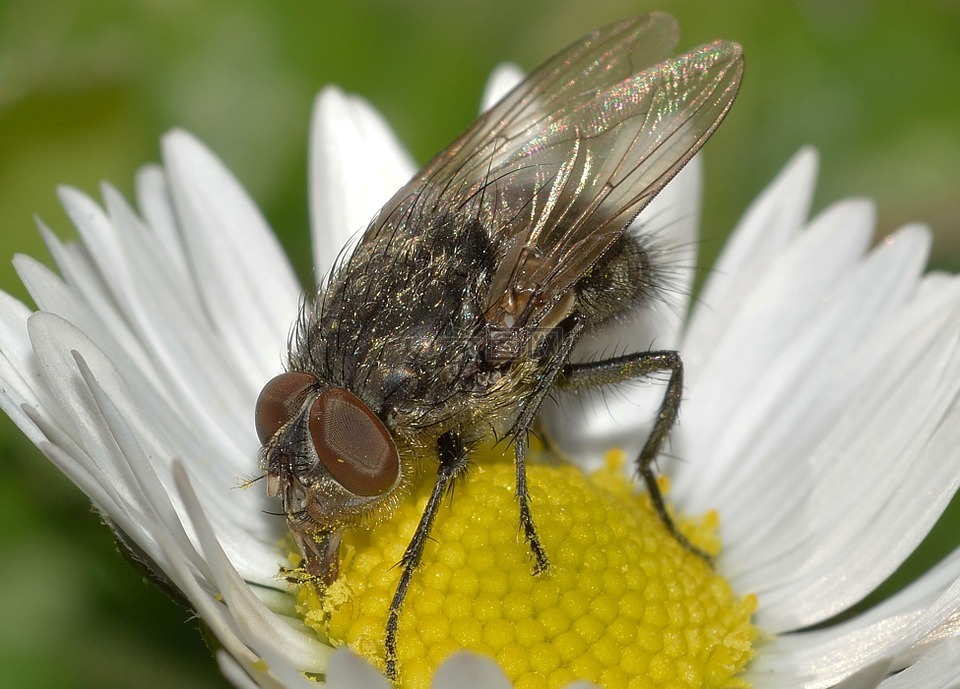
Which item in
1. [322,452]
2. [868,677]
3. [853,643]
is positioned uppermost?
[322,452]

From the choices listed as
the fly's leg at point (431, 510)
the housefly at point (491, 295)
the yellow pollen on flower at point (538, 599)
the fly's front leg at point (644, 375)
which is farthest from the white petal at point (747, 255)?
the fly's leg at point (431, 510)

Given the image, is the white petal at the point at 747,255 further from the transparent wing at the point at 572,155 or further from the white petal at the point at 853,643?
the white petal at the point at 853,643

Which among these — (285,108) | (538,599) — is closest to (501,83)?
(285,108)

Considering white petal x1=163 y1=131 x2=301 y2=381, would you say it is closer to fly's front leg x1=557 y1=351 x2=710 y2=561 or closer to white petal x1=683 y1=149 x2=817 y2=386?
fly's front leg x1=557 y1=351 x2=710 y2=561

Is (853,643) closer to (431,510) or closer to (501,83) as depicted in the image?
(431,510)

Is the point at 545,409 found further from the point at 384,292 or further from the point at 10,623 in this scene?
the point at 10,623

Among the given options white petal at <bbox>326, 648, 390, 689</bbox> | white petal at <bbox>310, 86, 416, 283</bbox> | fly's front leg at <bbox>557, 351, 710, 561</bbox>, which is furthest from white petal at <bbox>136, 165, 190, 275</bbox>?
white petal at <bbox>326, 648, 390, 689</bbox>
